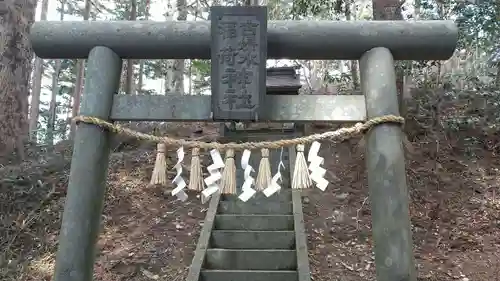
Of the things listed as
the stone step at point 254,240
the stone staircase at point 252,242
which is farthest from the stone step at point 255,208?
the stone step at point 254,240

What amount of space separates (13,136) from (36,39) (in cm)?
393

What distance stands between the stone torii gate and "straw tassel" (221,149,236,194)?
0.74 ft

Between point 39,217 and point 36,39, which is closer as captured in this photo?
point 36,39

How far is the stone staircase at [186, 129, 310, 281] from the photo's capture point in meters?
4.52

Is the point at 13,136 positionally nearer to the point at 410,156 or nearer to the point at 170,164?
the point at 170,164

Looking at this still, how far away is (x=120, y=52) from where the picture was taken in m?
2.91

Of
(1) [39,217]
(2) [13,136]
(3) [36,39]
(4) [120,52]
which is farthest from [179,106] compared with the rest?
(2) [13,136]

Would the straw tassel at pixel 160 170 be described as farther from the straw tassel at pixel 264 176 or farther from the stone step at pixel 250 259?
the stone step at pixel 250 259

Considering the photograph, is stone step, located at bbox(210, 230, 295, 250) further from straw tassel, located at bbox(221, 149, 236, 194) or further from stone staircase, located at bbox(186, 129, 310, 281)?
straw tassel, located at bbox(221, 149, 236, 194)

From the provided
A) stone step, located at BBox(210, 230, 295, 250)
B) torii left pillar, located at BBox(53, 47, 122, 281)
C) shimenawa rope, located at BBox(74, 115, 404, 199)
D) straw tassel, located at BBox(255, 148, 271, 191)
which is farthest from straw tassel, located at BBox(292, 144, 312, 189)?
stone step, located at BBox(210, 230, 295, 250)

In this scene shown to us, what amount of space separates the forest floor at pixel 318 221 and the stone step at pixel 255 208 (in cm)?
33

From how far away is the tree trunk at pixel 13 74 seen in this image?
6141mm

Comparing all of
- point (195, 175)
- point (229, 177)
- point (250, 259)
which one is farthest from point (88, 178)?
point (250, 259)

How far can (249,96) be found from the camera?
106 inches
